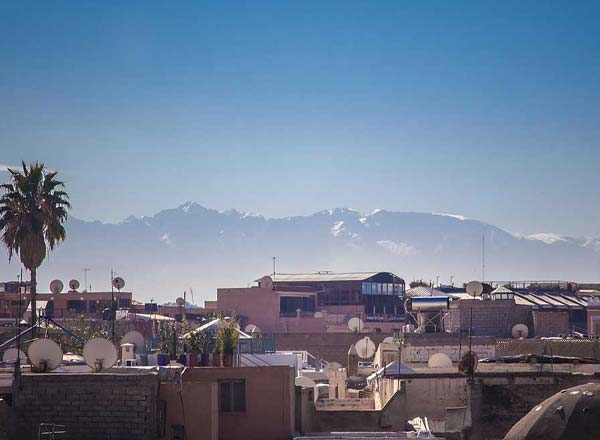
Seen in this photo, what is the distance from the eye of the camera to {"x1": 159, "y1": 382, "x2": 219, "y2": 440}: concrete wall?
32.9 m

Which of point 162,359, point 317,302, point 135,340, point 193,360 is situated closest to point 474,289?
point 135,340

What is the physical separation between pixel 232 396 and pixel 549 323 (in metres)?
63.3

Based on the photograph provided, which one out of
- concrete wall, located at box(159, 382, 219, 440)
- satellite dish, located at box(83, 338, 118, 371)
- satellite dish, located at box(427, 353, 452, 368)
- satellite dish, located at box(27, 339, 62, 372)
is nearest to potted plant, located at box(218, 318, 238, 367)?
satellite dish, located at box(83, 338, 118, 371)

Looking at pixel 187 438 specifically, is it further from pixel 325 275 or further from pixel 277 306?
pixel 325 275

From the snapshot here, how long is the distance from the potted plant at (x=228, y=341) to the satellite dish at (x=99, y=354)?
14.5 ft

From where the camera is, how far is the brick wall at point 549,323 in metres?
94.4

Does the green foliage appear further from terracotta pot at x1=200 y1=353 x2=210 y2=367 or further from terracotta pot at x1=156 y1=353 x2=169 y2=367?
terracotta pot at x1=156 y1=353 x2=169 y2=367

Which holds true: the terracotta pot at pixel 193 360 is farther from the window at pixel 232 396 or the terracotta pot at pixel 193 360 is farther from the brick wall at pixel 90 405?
the brick wall at pixel 90 405

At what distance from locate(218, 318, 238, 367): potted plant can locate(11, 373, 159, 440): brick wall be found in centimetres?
573

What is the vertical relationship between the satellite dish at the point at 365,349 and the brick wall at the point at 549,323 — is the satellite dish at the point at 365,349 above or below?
below

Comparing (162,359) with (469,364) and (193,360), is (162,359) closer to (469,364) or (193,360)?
(193,360)

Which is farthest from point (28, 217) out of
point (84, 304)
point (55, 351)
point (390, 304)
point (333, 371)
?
point (390, 304)

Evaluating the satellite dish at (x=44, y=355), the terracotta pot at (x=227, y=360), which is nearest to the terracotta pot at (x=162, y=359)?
the terracotta pot at (x=227, y=360)

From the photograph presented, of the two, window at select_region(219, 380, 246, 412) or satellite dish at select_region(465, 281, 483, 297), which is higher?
satellite dish at select_region(465, 281, 483, 297)
